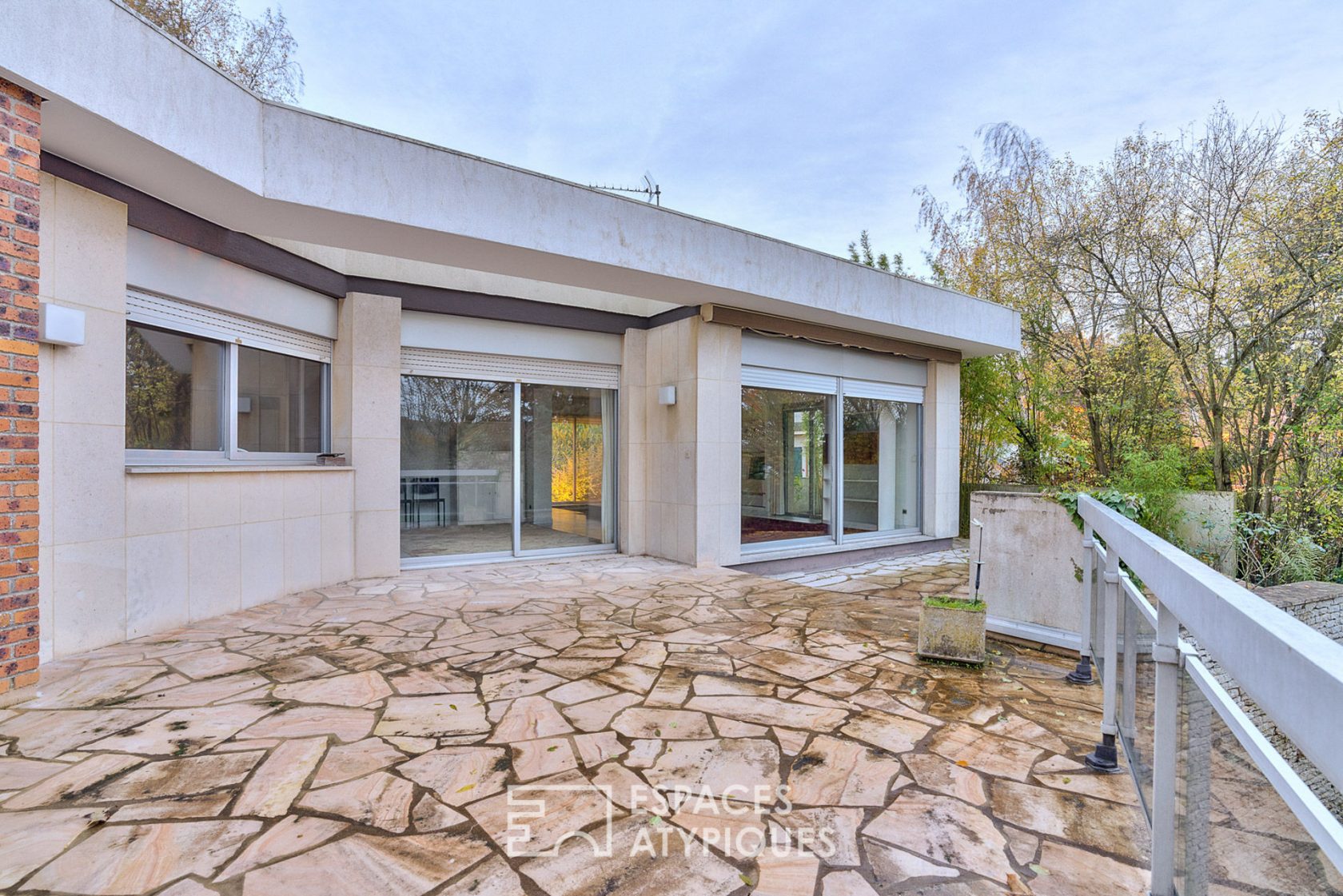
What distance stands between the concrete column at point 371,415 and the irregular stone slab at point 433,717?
3.44m

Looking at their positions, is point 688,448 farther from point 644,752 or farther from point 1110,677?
point 1110,677

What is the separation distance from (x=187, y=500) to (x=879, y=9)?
12.5m

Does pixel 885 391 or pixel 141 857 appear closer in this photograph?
pixel 141 857

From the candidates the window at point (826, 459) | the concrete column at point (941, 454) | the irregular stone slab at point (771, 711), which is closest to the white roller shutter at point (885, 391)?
the window at point (826, 459)

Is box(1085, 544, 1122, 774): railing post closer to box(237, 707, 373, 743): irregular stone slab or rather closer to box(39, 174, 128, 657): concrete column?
box(237, 707, 373, 743): irregular stone slab

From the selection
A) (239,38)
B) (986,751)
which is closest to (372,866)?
(986,751)

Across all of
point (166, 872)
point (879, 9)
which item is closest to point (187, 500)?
point (166, 872)

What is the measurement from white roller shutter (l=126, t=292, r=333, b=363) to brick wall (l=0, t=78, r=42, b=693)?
1.24m

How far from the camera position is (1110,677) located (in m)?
2.71

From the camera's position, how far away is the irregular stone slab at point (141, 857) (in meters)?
1.86

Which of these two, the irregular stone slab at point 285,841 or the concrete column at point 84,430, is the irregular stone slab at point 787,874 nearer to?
the irregular stone slab at point 285,841

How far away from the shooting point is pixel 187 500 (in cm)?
462

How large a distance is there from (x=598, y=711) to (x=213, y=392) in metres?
4.41

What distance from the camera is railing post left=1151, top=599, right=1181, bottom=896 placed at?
1514mm
